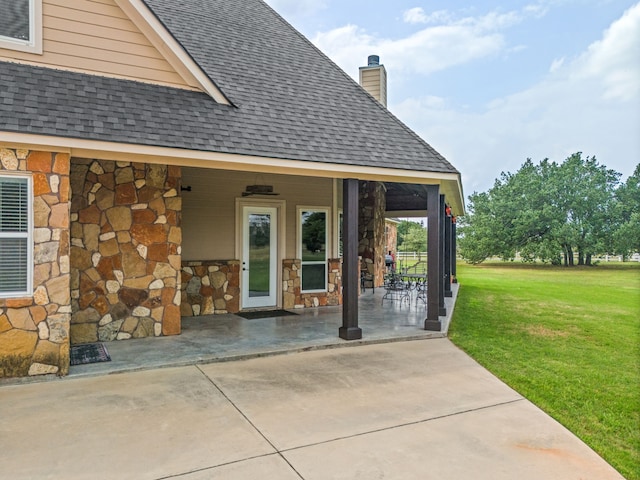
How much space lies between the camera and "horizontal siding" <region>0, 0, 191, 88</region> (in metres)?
5.45

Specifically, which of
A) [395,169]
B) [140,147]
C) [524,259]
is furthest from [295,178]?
[524,259]

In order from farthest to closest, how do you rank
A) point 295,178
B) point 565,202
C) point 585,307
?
1. point 565,202
2. point 585,307
3. point 295,178

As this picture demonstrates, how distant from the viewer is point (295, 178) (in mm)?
9359

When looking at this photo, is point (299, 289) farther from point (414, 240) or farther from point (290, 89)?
point (414, 240)

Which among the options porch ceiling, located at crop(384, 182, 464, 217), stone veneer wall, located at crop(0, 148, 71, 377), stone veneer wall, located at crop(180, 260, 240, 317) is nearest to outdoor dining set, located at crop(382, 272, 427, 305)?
porch ceiling, located at crop(384, 182, 464, 217)

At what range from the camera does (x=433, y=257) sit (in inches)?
291

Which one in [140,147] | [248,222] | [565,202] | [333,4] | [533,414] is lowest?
[533,414]

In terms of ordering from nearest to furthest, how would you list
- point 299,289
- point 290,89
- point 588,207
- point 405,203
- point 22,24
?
1. point 22,24
2. point 290,89
3. point 299,289
4. point 405,203
5. point 588,207

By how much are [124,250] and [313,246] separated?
4.20 meters

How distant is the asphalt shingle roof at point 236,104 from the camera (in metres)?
5.05

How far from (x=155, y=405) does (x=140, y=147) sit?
2.80m

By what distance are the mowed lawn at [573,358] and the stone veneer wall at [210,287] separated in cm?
414

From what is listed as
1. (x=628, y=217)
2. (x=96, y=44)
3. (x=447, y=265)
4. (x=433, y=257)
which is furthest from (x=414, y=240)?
(x=96, y=44)

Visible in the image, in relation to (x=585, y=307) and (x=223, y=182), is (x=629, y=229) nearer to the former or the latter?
(x=585, y=307)
